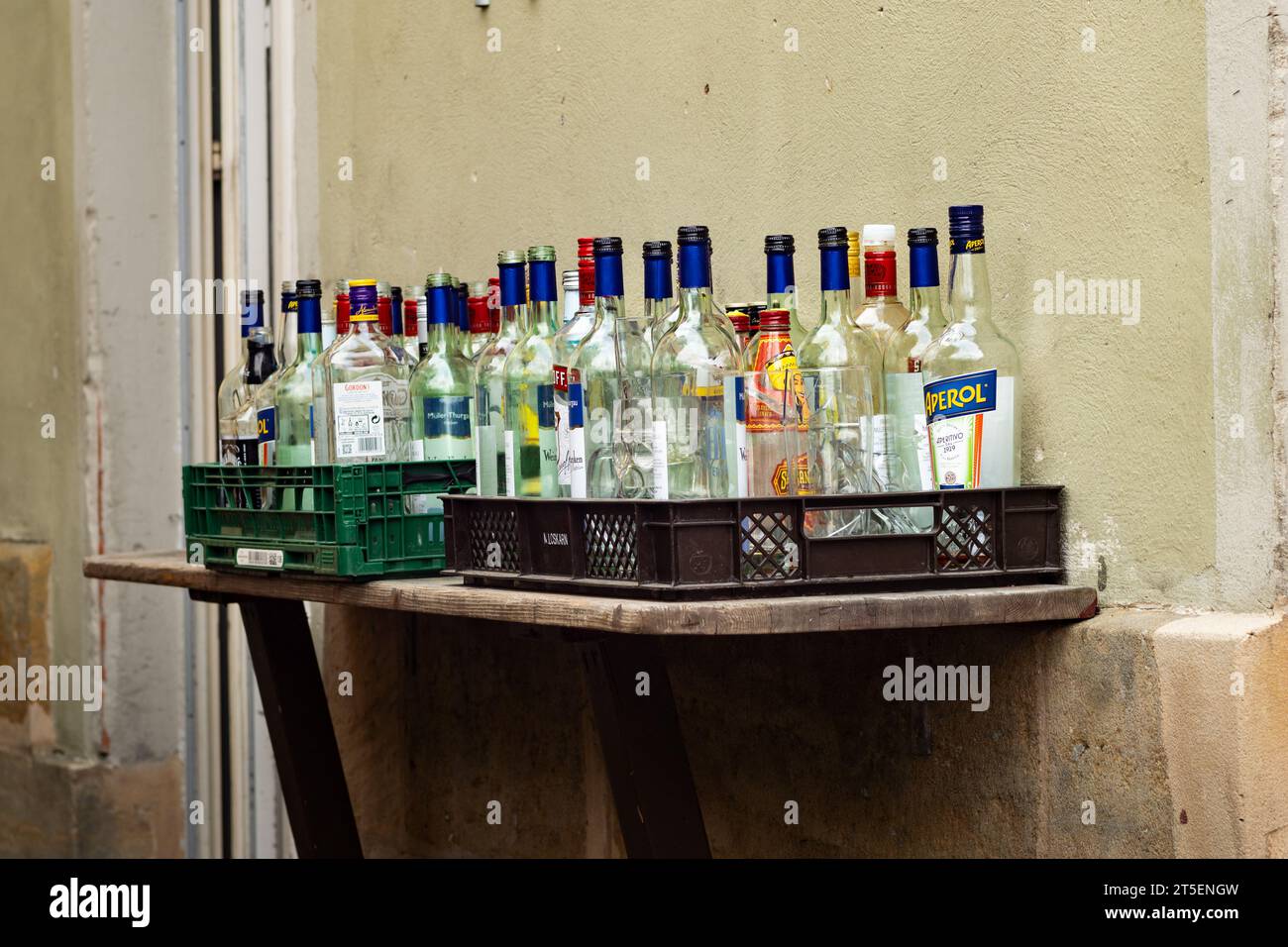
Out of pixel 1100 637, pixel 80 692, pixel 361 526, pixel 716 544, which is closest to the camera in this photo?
pixel 716 544

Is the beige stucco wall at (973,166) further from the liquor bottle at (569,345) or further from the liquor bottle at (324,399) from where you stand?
the liquor bottle at (324,399)

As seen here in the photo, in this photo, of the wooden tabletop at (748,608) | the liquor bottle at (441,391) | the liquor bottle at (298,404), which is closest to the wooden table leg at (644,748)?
the wooden tabletop at (748,608)

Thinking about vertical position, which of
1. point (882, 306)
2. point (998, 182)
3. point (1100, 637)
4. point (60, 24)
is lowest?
point (1100, 637)

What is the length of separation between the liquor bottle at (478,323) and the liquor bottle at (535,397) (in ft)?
0.62

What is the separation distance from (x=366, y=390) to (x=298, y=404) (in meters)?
0.27

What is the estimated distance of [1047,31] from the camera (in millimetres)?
2113

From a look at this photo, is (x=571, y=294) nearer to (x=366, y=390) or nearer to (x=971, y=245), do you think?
(x=366, y=390)

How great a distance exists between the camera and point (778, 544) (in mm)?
1883

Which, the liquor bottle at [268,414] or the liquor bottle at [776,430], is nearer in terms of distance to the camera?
the liquor bottle at [776,430]

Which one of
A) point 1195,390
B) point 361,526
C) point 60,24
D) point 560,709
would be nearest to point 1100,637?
point 1195,390

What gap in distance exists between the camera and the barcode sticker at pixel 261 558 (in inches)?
97.1

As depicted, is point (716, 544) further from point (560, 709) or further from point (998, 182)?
point (560, 709)

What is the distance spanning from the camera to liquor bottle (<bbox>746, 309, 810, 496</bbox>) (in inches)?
76.7

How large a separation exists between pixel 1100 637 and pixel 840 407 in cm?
43
